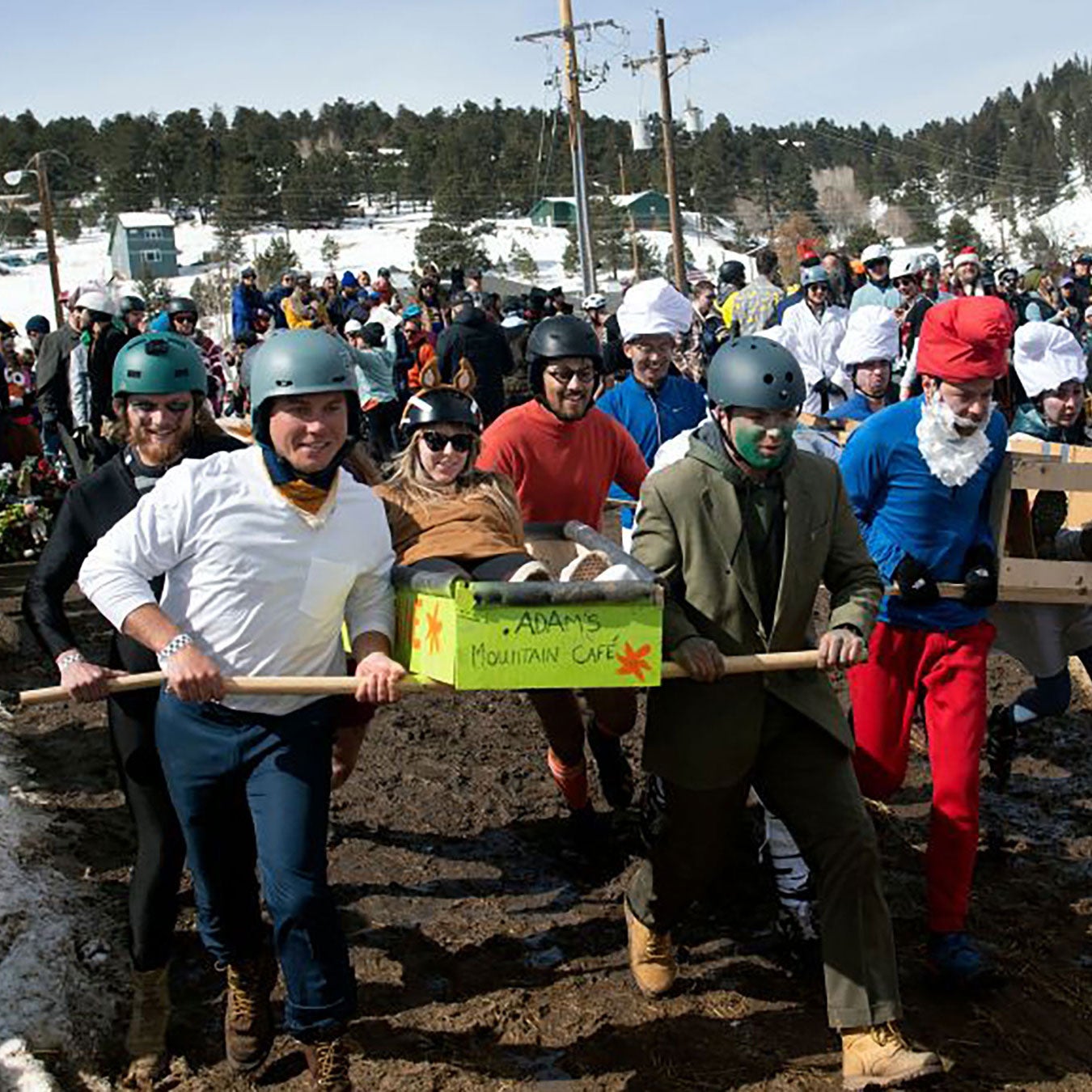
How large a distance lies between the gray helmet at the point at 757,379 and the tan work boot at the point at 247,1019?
2260 mm

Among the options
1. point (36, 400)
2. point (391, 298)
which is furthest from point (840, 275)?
point (36, 400)

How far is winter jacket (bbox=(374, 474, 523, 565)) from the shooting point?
461cm

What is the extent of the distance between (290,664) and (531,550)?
5.60 feet

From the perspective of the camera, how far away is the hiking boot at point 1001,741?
6410 millimetres

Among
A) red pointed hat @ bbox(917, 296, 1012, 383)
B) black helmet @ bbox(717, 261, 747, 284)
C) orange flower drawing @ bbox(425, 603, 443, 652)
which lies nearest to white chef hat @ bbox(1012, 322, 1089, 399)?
red pointed hat @ bbox(917, 296, 1012, 383)

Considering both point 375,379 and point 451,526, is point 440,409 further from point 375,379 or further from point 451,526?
point 375,379

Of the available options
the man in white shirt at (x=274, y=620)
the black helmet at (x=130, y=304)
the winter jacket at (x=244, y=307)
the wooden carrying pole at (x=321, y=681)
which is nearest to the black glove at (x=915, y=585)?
the wooden carrying pole at (x=321, y=681)

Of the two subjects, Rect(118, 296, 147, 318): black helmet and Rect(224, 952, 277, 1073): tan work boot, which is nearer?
Rect(224, 952, 277, 1073): tan work boot

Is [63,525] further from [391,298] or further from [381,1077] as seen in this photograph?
[391,298]

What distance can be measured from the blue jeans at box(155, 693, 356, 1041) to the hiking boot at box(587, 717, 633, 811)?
233 centimetres

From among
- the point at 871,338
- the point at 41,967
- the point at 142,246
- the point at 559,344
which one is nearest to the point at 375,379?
the point at 871,338

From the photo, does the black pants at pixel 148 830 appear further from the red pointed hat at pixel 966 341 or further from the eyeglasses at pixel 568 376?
the red pointed hat at pixel 966 341

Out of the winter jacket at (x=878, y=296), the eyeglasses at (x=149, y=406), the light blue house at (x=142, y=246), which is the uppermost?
the light blue house at (x=142, y=246)

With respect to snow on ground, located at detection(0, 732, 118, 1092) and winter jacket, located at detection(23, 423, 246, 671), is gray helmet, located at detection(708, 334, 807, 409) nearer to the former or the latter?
winter jacket, located at detection(23, 423, 246, 671)
